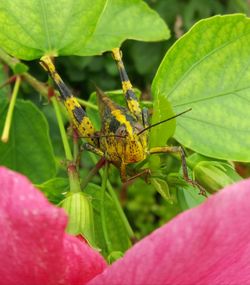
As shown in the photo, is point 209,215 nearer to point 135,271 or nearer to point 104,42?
point 135,271

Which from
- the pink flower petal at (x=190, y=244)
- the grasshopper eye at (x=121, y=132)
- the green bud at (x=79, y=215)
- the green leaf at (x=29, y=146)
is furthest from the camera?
the green leaf at (x=29, y=146)

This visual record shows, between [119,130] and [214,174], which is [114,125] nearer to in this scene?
[119,130]

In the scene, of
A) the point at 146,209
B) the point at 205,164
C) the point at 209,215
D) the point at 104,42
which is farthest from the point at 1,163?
the point at 146,209

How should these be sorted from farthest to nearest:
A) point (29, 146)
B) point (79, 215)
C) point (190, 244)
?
1. point (29, 146)
2. point (79, 215)
3. point (190, 244)

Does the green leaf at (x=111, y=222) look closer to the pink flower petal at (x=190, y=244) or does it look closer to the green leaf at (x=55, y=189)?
the green leaf at (x=55, y=189)

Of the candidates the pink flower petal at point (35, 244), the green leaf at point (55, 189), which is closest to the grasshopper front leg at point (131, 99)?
the green leaf at point (55, 189)

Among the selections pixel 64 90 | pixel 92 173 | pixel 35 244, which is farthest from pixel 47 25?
pixel 35 244
